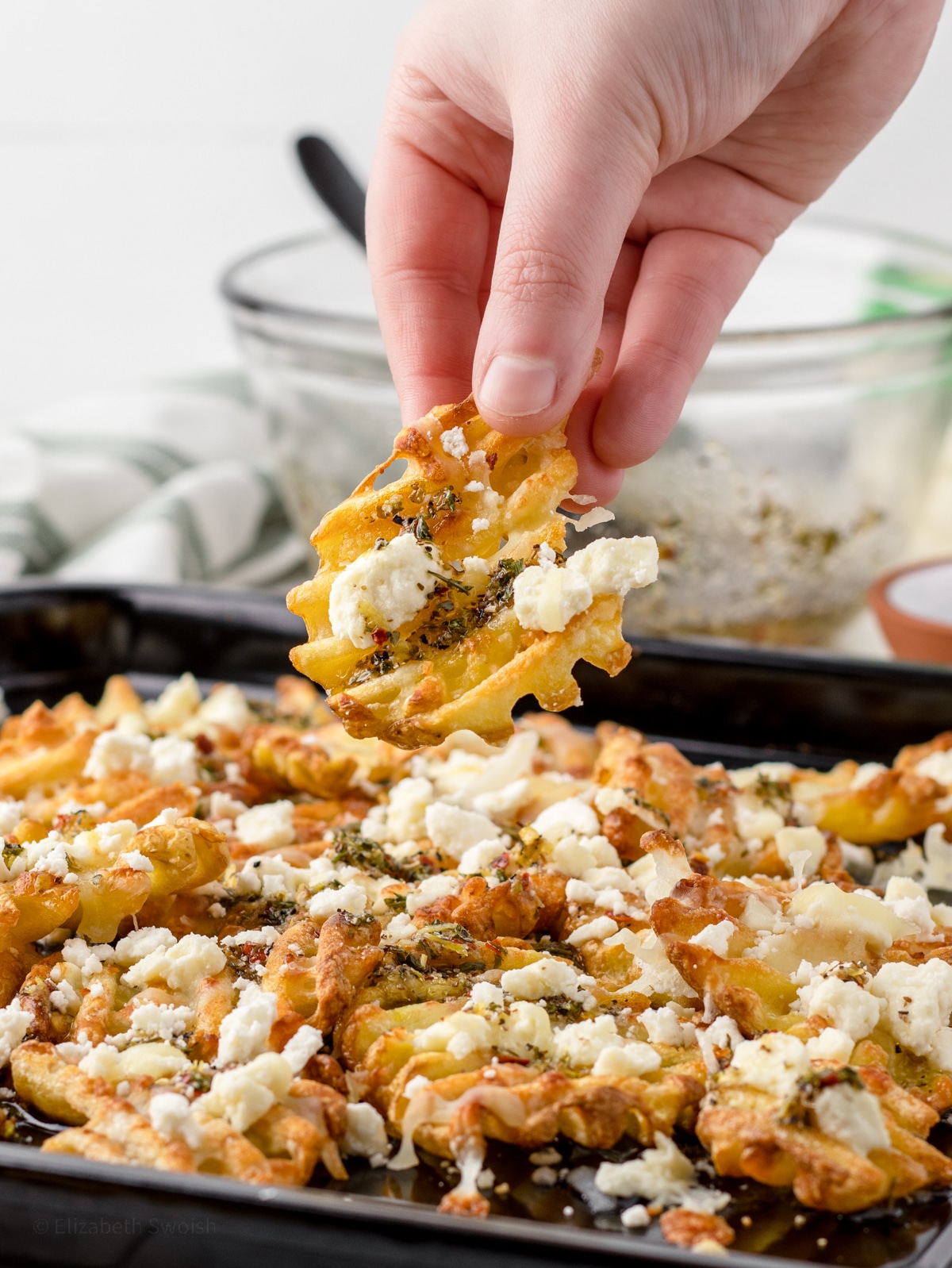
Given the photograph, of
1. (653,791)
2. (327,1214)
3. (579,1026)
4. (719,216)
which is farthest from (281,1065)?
(719,216)

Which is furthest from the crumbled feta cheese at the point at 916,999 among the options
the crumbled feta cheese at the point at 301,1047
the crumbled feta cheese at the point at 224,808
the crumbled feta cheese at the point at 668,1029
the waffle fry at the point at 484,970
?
the crumbled feta cheese at the point at 224,808

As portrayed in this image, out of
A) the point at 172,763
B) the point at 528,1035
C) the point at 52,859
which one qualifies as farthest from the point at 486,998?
the point at 172,763

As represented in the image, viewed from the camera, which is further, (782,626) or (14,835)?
(782,626)

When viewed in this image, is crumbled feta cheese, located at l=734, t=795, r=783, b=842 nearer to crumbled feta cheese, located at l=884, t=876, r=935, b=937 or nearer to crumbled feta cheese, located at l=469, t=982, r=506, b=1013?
crumbled feta cheese, located at l=884, t=876, r=935, b=937

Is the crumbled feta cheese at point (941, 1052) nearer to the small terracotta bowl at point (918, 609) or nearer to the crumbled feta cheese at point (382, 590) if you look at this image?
the crumbled feta cheese at point (382, 590)

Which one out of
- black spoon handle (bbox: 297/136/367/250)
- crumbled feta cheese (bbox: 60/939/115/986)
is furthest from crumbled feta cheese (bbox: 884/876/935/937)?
black spoon handle (bbox: 297/136/367/250)

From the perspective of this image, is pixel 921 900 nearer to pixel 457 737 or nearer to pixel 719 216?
pixel 457 737
